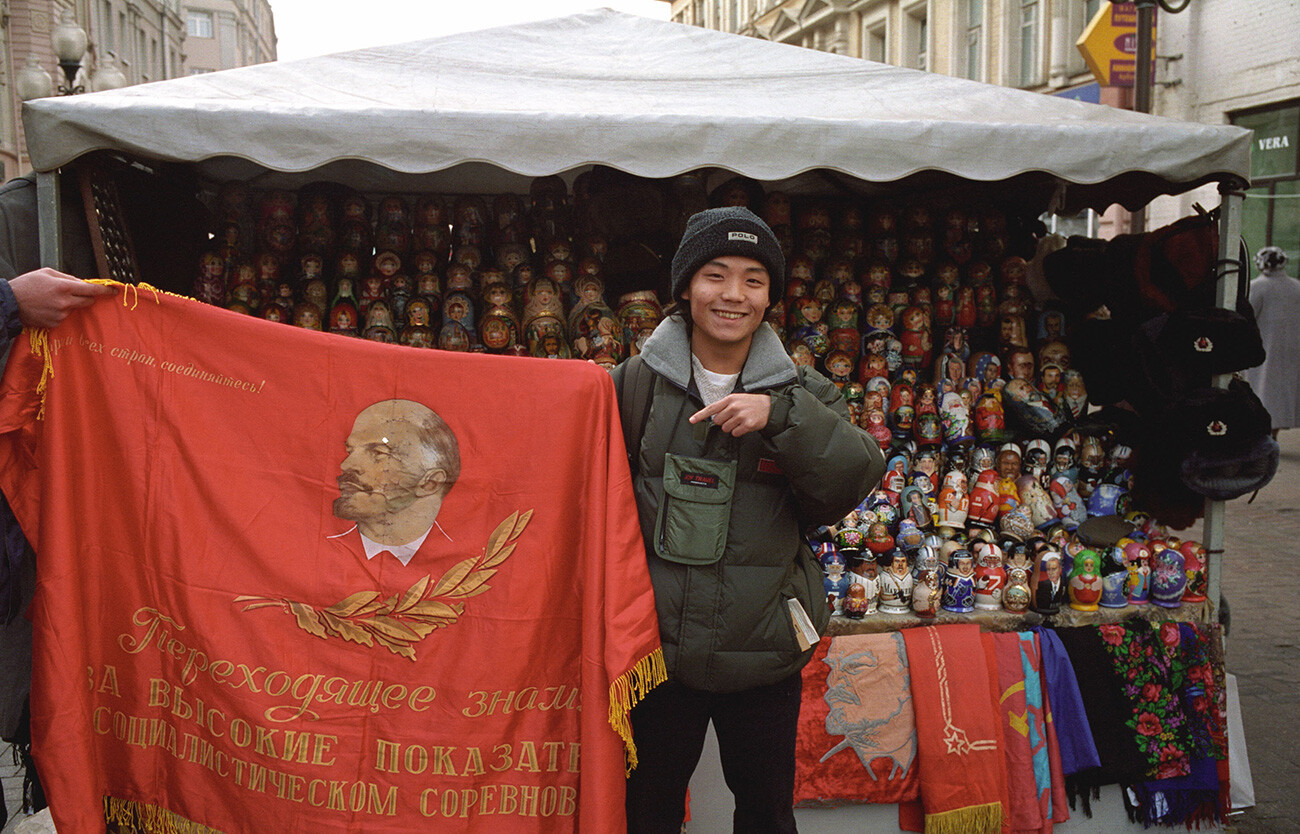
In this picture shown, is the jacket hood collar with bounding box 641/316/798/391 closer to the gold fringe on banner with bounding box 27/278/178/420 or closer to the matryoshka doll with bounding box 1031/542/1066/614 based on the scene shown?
the gold fringe on banner with bounding box 27/278/178/420

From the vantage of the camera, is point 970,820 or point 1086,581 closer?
point 970,820

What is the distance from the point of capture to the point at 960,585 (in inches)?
136

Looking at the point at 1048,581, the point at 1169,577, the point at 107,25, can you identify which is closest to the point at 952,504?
the point at 1048,581

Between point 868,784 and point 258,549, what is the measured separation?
80.5 inches

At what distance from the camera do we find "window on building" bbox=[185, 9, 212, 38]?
1973 inches

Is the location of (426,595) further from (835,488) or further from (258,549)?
(835,488)

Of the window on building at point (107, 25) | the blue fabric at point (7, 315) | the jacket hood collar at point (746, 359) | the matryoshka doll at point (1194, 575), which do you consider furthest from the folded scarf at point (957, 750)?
the window on building at point (107, 25)

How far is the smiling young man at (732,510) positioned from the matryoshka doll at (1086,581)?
182 cm

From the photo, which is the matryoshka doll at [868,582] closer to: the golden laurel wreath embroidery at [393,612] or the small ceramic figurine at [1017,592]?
the small ceramic figurine at [1017,592]

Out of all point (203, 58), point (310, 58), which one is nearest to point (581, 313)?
point (310, 58)

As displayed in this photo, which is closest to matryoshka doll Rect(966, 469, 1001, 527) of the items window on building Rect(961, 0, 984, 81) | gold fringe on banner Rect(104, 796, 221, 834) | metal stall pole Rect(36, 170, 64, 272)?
gold fringe on banner Rect(104, 796, 221, 834)

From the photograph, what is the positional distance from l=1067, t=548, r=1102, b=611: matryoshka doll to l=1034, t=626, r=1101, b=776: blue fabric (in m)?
0.32

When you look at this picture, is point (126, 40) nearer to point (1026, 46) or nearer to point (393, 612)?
point (1026, 46)

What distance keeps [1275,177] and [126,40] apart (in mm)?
32562
